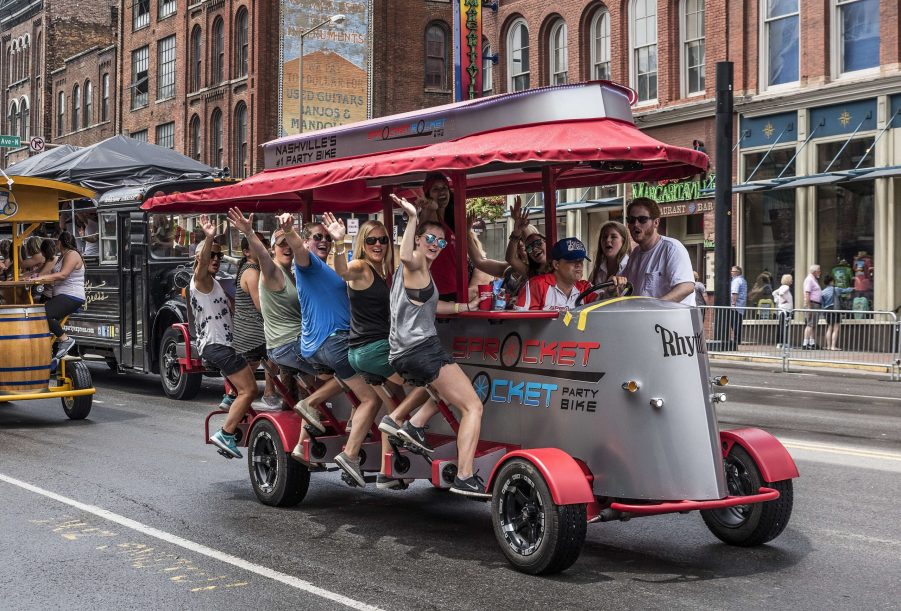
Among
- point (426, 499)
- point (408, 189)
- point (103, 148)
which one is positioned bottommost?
point (426, 499)

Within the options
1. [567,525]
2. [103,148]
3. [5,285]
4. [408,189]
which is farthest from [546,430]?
[103,148]

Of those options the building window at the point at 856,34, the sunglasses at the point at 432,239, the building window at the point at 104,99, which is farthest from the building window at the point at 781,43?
the building window at the point at 104,99

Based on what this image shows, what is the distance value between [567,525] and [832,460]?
5042mm

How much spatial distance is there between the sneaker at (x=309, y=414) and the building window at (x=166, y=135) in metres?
47.2

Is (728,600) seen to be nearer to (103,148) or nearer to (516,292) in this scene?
(516,292)

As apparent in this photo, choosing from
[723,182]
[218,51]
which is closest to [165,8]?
[218,51]

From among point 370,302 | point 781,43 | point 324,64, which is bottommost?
point 370,302

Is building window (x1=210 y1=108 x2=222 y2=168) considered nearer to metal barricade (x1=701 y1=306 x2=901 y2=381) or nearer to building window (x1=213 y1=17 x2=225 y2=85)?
building window (x1=213 y1=17 x2=225 y2=85)

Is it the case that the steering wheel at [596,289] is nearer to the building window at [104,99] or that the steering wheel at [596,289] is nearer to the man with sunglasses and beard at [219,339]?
the man with sunglasses and beard at [219,339]

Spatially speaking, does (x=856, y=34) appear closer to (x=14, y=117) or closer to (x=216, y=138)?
(x=216, y=138)

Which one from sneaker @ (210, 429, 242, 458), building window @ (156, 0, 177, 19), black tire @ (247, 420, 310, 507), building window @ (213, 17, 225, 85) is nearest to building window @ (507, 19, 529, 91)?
building window @ (213, 17, 225, 85)

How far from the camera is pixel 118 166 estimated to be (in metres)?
18.8

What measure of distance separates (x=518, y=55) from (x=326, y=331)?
1149 inches

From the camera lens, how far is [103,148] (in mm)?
19531
